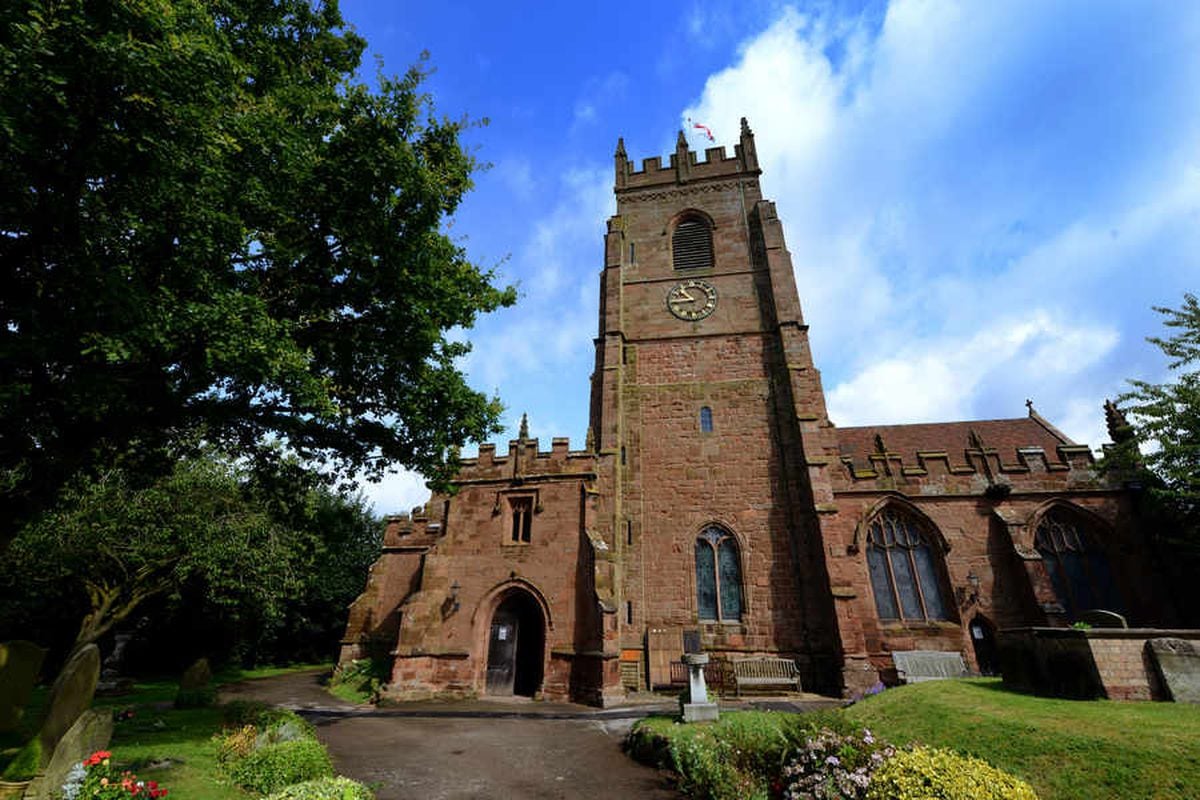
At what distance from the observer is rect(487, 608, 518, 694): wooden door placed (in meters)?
16.2

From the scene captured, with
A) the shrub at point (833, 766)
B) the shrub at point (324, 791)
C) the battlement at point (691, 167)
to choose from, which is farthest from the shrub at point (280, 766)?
the battlement at point (691, 167)

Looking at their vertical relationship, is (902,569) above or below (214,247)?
below

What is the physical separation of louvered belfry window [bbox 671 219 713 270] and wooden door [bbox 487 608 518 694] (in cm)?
1744

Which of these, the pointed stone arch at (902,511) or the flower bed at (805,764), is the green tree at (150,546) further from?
the pointed stone arch at (902,511)

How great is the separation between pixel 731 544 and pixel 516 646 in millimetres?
8394

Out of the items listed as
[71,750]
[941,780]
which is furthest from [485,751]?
[941,780]

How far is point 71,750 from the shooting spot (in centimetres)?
572

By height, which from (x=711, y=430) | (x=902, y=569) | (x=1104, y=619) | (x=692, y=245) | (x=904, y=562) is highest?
(x=692, y=245)

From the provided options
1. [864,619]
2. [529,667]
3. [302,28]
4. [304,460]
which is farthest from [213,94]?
[864,619]

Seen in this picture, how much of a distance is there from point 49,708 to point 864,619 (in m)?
19.5

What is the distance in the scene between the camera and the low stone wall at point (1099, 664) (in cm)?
741

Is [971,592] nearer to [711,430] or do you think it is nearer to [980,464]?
[980,464]

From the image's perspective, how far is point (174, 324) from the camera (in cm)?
680

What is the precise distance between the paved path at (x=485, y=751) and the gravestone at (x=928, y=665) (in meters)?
8.87
